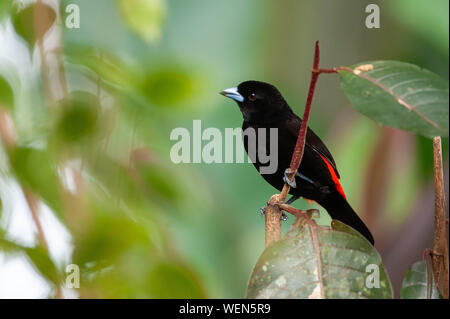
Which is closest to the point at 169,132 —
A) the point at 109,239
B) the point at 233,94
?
the point at 233,94

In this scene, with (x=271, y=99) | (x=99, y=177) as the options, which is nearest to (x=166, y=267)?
(x=99, y=177)

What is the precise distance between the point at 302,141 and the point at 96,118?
29 cm

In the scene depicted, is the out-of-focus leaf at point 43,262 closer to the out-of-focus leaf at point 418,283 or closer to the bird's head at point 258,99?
the out-of-focus leaf at point 418,283

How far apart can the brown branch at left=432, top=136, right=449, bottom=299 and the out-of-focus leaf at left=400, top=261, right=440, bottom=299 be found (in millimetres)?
22

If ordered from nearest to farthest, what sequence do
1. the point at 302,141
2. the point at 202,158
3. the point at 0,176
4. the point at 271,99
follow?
the point at 302,141, the point at 0,176, the point at 202,158, the point at 271,99

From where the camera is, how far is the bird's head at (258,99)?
41.7 inches

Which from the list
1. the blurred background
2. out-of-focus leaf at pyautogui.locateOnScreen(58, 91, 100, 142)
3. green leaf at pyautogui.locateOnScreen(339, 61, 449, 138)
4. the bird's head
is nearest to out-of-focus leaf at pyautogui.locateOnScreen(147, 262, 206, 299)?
the blurred background

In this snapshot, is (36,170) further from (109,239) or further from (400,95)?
(400,95)

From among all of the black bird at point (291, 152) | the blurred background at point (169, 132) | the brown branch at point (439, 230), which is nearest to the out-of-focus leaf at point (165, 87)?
the blurred background at point (169, 132)

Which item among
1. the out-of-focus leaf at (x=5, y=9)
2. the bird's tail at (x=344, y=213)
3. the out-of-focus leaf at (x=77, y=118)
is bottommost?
the bird's tail at (x=344, y=213)

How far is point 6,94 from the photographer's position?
2.09 feet

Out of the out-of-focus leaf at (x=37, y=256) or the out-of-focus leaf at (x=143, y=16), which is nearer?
the out-of-focus leaf at (x=37, y=256)

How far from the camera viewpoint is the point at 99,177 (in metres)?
0.72
